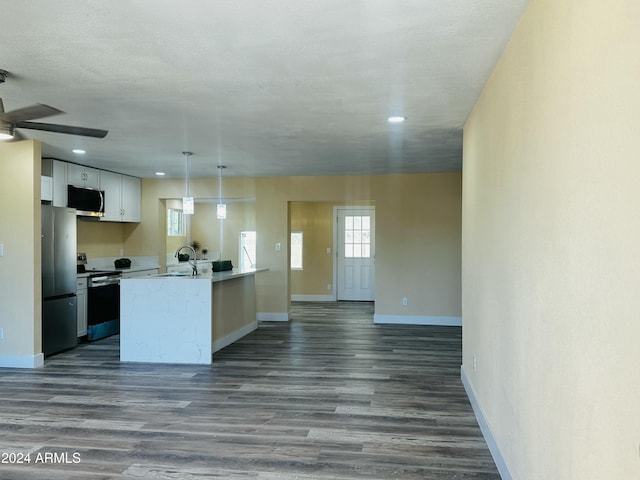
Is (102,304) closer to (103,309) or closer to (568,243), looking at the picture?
(103,309)

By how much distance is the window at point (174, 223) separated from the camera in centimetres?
843

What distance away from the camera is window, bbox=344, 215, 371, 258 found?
33.6 feet

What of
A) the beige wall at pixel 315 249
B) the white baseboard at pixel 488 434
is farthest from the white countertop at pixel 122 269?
the white baseboard at pixel 488 434

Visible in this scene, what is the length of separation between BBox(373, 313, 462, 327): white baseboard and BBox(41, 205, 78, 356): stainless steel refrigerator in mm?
4281

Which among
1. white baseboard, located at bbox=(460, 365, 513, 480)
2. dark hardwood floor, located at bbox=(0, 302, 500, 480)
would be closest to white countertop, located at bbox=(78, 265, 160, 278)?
dark hardwood floor, located at bbox=(0, 302, 500, 480)

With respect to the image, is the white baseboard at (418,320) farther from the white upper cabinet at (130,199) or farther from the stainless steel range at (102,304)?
the white upper cabinet at (130,199)

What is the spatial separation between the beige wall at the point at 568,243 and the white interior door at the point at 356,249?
289 inches

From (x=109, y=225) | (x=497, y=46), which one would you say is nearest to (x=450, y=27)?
(x=497, y=46)

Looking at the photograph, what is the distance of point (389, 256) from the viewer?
752 centimetres

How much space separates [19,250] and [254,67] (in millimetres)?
3662

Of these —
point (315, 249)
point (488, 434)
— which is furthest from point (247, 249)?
point (488, 434)

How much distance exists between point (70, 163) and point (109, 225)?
167cm

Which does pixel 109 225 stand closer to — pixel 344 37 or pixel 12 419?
pixel 12 419

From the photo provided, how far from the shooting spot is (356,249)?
10250 mm
